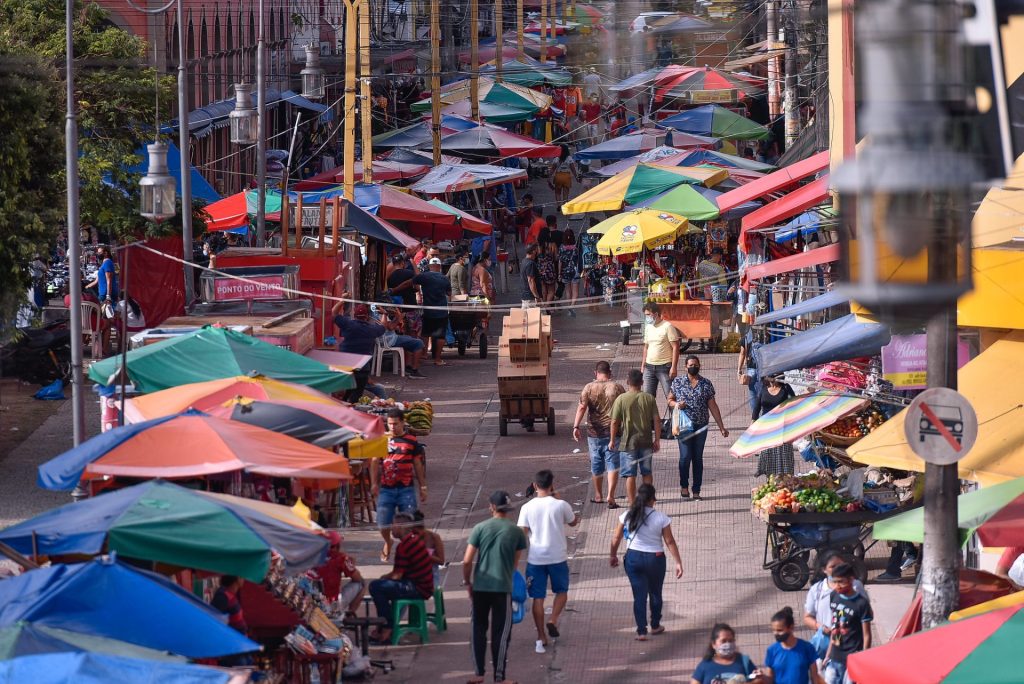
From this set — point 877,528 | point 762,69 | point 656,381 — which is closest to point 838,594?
point 877,528

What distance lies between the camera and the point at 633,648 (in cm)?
1257

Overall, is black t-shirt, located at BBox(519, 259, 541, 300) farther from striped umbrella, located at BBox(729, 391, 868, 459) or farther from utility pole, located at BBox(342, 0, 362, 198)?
striped umbrella, located at BBox(729, 391, 868, 459)

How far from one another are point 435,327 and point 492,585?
13.1 meters

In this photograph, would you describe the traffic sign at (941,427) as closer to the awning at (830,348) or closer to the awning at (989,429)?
the awning at (989,429)

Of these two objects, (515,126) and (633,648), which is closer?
(633,648)

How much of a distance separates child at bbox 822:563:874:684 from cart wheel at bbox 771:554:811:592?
2821mm

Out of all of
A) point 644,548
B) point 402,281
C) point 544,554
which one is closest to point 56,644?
point 544,554

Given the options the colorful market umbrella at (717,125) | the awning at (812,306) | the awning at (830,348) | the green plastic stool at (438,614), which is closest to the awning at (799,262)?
the awning at (812,306)

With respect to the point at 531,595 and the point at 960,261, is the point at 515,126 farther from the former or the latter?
the point at 960,261

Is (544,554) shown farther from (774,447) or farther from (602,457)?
(602,457)

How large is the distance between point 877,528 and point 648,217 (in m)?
15.4

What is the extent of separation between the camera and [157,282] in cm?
2411

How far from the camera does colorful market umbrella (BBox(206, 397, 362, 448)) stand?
13258 millimetres

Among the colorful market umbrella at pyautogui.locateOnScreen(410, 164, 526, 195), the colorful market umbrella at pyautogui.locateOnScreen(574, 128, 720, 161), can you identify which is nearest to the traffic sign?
the colorful market umbrella at pyautogui.locateOnScreen(410, 164, 526, 195)
